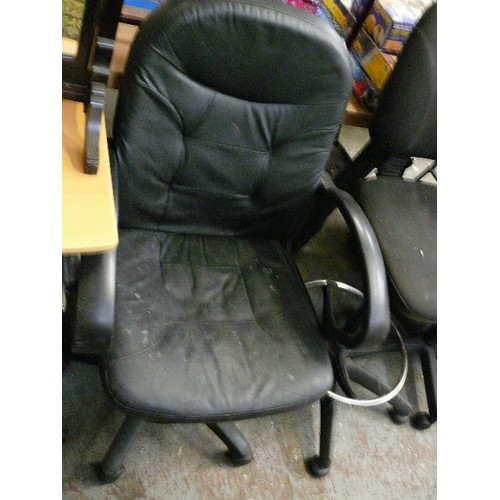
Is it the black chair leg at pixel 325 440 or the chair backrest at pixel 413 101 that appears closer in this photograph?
the chair backrest at pixel 413 101

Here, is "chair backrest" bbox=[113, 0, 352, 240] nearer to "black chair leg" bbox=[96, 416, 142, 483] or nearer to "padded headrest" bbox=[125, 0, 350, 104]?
"padded headrest" bbox=[125, 0, 350, 104]

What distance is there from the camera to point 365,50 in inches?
58.6

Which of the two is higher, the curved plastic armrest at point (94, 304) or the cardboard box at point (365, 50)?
the cardboard box at point (365, 50)

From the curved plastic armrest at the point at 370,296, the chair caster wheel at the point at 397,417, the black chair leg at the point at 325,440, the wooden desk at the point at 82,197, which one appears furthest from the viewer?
the chair caster wheel at the point at 397,417

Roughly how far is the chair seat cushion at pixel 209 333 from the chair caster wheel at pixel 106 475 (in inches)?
16.2

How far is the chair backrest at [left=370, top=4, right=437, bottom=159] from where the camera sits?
1.24 m

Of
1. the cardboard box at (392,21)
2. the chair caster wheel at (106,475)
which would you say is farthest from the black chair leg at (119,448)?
the cardboard box at (392,21)

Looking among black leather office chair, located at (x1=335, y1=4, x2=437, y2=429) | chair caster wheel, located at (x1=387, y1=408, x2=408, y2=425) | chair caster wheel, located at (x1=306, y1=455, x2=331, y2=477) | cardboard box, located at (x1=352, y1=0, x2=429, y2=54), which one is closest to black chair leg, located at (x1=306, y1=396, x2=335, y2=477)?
chair caster wheel, located at (x1=306, y1=455, x2=331, y2=477)

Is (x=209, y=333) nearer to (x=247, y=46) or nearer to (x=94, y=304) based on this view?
(x=94, y=304)

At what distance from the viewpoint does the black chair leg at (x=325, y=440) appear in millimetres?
1367

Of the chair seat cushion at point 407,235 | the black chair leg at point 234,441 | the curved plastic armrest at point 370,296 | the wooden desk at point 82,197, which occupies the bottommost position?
the black chair leg at point 234,441

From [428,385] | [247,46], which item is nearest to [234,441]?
[428,385]

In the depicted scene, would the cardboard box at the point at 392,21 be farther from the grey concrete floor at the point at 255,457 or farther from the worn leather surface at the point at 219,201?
the grey concrete floor at the point at 255,457
